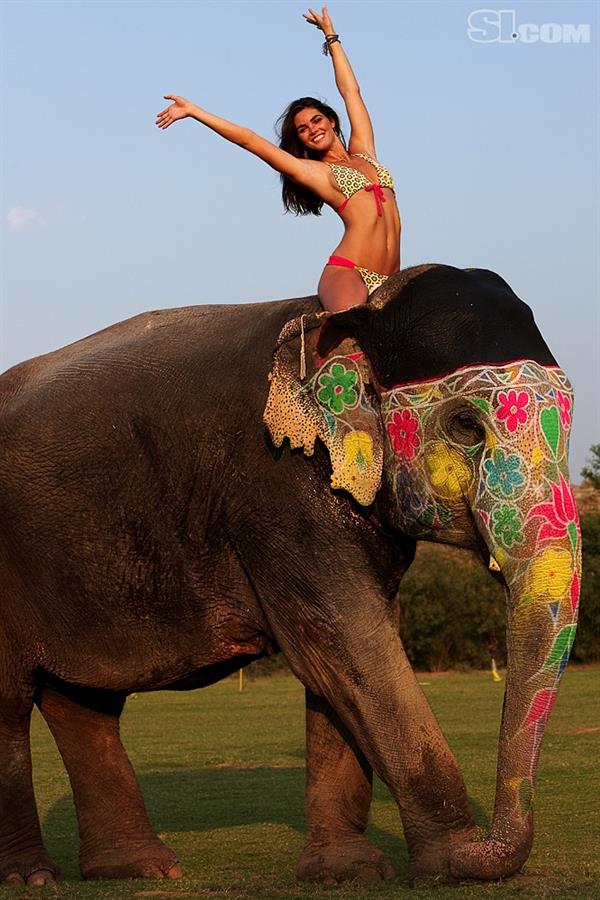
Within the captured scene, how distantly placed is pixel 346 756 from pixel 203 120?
352 centimetres

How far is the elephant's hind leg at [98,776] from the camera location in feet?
31.9

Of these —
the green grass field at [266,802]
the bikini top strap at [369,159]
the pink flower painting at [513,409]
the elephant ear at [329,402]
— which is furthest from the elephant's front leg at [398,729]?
the bikini top strap at [369,159]

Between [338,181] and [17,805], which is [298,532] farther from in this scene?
[17,805]

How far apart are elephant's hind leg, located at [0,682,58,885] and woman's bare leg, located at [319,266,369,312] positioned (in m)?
2.98

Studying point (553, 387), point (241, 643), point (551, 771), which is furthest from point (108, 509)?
point (551, 771)

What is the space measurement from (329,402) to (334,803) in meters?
2.29

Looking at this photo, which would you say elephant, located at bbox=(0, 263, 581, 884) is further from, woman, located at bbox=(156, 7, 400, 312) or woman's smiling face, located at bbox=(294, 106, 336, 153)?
woman's smiling face, located at bbox=(294, 106, 336, 153)

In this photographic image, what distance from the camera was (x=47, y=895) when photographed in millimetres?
8398

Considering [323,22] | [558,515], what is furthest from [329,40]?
[558,515]

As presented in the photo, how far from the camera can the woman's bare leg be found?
8.38 meters

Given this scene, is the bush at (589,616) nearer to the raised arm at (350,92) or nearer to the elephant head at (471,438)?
the raised arm at (350,92)

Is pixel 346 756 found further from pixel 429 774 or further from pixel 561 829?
pixel 561 829

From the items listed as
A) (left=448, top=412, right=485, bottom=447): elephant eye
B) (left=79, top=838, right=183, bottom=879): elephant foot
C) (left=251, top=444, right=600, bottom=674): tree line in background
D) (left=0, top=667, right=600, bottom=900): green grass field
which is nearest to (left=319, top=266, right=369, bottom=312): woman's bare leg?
(left=448, top=412, right=485, bottom=447): elephant eye

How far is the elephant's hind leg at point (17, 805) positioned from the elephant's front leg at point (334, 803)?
5.13 feet
